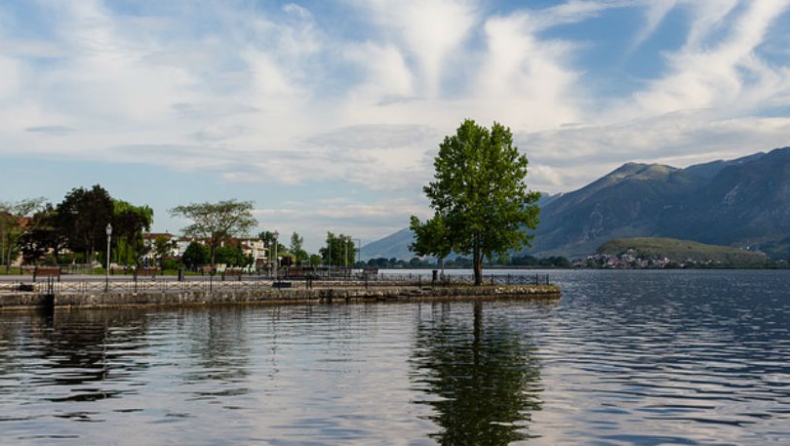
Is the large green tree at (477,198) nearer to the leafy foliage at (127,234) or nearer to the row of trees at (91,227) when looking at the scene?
the row of trees at (91,227)

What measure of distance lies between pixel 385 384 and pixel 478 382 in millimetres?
2861

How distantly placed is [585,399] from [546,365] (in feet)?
22.8

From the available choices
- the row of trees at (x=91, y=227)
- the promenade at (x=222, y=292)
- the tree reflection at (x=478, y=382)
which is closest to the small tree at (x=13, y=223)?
the row of trees at (x=91, y=227)

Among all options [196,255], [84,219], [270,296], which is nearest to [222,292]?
[270,296]

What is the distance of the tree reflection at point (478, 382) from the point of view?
15.8m

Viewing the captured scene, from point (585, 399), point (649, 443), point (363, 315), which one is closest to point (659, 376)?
point (585, 399)

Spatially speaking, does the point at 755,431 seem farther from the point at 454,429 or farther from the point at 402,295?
the point at 402,295

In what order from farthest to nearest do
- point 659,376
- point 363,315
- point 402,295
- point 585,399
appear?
point 402,295, point 363,315, point 659,376, point 585,399

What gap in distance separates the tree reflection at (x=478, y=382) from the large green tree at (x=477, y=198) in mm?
40680

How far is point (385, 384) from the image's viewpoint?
72.2 ft

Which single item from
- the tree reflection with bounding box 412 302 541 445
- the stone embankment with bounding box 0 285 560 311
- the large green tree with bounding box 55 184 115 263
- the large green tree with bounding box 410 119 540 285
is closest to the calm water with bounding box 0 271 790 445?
the tree reflection with bounding box 412 302 541 445

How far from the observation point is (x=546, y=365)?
26688mm

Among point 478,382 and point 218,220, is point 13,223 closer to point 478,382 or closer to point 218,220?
point 218,220

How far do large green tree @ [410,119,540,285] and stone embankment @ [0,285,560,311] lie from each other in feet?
17.6
